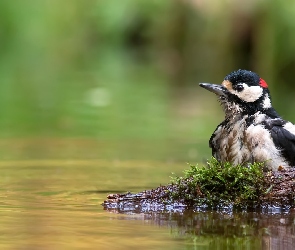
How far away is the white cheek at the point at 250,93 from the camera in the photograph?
6.90 meters

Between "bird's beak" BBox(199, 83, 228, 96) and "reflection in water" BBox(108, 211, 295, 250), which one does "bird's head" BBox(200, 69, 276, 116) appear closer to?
"bird's beak" BBox(199, 83, 228, 96)

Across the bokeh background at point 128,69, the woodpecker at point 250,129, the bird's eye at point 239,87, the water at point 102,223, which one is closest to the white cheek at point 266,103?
the woodpecker at point 250,129

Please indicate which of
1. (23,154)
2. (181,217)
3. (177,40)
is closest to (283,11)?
(177,40)

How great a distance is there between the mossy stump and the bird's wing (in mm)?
476

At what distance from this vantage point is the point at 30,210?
5.99 metres

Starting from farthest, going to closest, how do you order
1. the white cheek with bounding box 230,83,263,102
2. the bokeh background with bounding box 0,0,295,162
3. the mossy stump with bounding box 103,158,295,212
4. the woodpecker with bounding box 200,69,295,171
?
1. the bokeh background with bounding box 0,0,295,162
2. the white cheek with bounding box 230,83,263,102
3. the woodpecker with bounding box 200,69,295,171
4. the mossy stump with bounding box 103,158,295,212

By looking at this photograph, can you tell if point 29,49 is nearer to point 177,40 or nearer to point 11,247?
point 177,40

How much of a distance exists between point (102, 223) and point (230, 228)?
0.78 m

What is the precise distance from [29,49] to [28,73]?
944 centimetres

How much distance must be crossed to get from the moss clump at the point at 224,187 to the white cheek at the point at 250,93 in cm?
90

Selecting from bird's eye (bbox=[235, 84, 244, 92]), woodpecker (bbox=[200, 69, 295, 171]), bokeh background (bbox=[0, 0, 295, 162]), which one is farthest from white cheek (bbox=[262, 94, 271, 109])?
bokeh background (bbox=[0, 0, 295, 162])

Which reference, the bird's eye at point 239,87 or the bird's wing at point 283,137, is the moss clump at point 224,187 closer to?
the bird's wing at point 283,137

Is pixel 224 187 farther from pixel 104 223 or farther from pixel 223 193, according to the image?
pixel 104 223

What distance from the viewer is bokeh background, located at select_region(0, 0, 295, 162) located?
11039 mm
